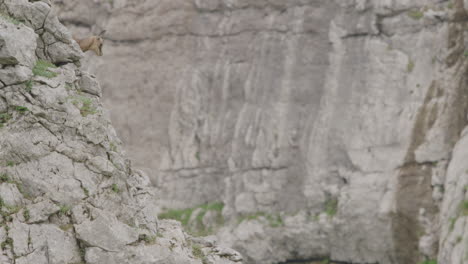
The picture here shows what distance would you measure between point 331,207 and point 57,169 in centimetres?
1696

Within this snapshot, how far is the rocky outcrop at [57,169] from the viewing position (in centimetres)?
1287

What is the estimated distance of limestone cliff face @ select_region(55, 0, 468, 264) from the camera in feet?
88.0

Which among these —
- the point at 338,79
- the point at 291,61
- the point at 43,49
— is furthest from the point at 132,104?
the point at 43,49

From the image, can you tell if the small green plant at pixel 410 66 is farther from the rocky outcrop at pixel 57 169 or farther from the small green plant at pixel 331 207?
the rocky outcrop at pixel 57 169

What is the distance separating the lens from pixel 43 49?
14719 mm

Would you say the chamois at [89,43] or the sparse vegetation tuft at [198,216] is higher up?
the chamois at [89,43]

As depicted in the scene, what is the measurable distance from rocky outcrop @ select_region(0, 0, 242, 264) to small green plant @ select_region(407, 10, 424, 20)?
17463 mm

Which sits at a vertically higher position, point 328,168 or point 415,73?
point 415,73

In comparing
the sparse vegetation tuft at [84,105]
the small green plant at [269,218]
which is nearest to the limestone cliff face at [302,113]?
the small green plant at [269,218]

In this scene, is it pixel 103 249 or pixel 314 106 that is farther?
pixel 314 106

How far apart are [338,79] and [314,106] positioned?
5.62 feet

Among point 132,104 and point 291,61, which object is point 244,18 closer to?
point 291,61

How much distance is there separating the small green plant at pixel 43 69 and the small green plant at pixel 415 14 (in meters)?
18.3

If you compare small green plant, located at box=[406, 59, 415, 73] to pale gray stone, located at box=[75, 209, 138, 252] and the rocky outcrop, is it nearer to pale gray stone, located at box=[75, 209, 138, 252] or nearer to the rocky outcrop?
the rocky outcrop
